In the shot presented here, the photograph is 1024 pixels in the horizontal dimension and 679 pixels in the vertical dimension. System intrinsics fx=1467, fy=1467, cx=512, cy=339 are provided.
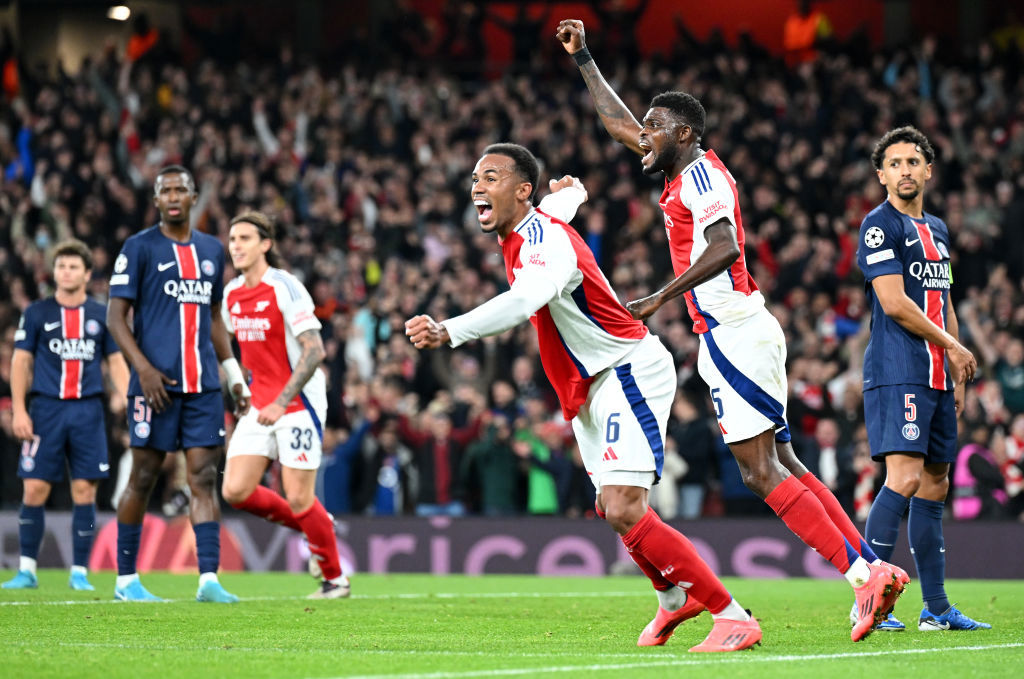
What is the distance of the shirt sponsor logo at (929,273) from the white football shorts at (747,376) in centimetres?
107

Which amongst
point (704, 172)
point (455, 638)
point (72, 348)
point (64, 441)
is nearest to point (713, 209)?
point (704, 172)

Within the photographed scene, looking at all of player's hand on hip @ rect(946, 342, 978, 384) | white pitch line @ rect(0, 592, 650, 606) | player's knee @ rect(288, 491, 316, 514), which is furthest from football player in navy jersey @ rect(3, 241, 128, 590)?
player's hand on hip @ rect(946, 342, 978, 384)

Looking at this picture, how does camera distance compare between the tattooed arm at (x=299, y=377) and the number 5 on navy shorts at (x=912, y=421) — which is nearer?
the number 5 on navy shorts at (x=912, y=421)

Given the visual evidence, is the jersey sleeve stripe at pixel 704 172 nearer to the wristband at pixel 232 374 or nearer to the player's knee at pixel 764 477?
the player's knee at pixel 764 477

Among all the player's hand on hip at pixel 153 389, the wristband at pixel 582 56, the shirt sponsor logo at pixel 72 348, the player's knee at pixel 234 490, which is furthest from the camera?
the shirt sponsor logo at pixel 72 348

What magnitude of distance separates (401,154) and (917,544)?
15.6 metres

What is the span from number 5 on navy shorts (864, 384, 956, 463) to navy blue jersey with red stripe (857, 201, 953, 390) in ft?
0.19

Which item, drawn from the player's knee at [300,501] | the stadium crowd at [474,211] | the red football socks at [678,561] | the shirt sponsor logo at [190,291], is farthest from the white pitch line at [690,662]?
the stadium crowd at [474,211]

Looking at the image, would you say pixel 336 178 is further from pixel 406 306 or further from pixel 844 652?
pixel 844 652

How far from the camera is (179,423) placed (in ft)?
32.3

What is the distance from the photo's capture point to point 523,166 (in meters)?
7.08

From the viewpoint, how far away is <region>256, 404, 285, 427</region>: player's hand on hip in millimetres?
9641

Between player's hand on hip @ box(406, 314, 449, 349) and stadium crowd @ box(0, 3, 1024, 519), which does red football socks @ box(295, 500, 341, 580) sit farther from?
stadium crowd @ box(0, 3, 1024, 519)

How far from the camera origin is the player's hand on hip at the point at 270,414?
9.64 metres
